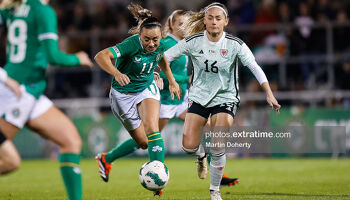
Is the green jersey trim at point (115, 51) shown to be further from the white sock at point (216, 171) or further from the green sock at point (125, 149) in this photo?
the green sock at point (125, 149)

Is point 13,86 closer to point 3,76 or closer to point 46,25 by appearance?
point 3,76

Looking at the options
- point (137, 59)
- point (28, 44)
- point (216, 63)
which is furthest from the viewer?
point (137, 59)

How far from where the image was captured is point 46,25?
5859mm

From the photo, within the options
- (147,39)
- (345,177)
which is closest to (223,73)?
(147,39)

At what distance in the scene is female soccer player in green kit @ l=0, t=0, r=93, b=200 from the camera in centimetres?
594

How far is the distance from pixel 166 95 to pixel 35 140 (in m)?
8.80

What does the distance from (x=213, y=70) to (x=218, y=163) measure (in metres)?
1.22

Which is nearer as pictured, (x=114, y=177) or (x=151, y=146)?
(x=151, y=146)

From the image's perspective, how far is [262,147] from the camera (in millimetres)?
16000

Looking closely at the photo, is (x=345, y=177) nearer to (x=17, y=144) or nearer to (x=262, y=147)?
(x=262, y=147)

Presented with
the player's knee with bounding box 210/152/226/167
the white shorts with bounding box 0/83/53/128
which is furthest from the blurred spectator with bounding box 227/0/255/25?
the white shorts with bounding box 0/83/53/128

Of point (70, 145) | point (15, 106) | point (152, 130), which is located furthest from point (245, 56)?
point (15, 106)

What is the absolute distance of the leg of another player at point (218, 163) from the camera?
7500 millimetres

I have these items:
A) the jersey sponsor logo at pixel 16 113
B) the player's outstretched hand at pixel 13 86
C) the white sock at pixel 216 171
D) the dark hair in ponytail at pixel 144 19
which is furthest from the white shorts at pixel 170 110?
the player's outstretched hand at pixel 13 86
